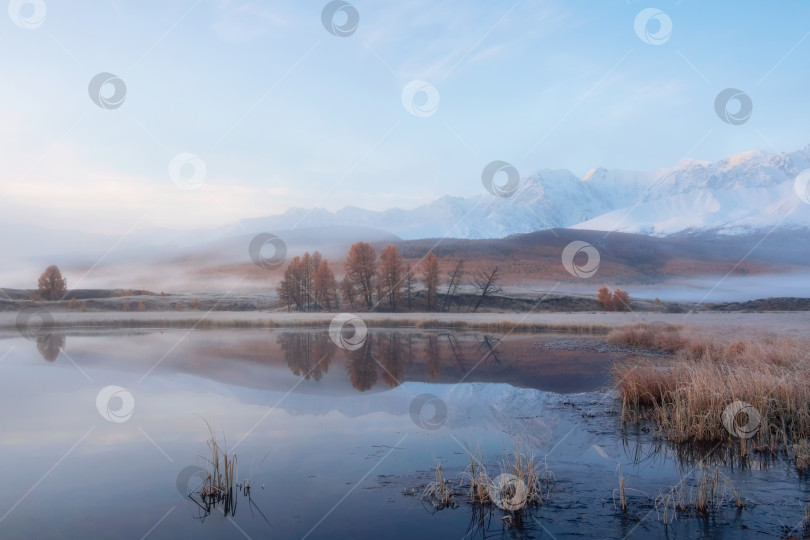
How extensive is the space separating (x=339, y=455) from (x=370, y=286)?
5956 cm

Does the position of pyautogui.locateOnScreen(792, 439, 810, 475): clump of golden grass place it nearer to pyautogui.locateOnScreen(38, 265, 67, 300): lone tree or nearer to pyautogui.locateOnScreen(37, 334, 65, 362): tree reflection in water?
pyautogui.locateOnScreen(37, 334, 65, 362): tree reflection in water

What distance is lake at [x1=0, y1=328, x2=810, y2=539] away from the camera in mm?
6496

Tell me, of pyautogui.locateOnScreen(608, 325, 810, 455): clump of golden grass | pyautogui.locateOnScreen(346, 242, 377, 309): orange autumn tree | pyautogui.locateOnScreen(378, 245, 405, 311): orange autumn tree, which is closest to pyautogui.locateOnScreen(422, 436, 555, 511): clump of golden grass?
pyautogui.locateOnScreen(608, 325, 810, 455): clump of golden grass

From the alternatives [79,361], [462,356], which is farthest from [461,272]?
[79,361]

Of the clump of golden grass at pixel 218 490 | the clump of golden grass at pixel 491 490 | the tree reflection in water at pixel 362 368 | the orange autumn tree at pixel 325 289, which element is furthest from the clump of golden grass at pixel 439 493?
the orange autumn tree at pixel 325 289

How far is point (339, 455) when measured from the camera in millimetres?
9211

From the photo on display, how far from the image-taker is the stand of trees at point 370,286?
2675 inches

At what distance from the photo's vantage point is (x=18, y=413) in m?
12.6

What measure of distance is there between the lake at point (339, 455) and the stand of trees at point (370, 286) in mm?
48292

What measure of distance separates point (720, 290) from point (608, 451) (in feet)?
269

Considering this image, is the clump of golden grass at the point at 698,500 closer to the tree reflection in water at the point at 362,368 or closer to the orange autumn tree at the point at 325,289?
the tree reflection in water at the point at 362,368

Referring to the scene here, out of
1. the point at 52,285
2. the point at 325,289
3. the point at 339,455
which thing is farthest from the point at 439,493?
the point at 52,285

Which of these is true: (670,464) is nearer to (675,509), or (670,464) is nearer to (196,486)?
(675,509)

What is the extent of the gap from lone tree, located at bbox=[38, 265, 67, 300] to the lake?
66.6 metres
